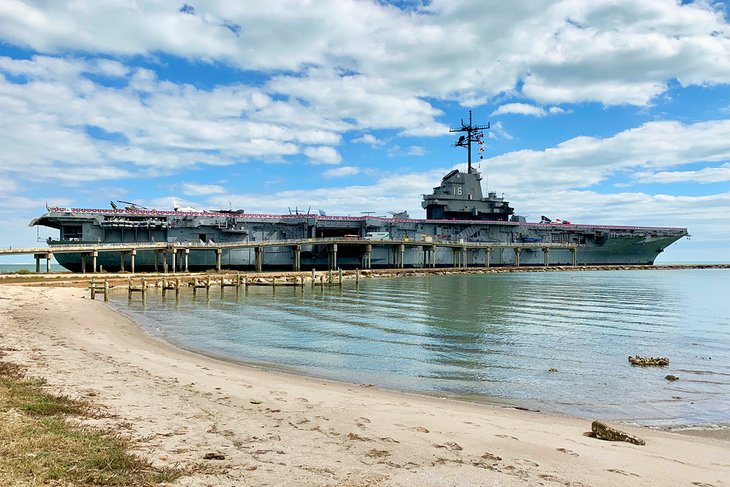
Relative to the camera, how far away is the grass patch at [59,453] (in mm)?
3984

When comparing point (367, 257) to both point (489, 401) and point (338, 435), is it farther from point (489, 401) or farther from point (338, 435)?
point (338, 435)

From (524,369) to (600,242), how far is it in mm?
68686

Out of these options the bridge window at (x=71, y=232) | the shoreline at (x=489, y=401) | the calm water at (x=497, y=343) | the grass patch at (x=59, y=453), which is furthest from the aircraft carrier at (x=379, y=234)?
the grass patch at (x=59, y=453)

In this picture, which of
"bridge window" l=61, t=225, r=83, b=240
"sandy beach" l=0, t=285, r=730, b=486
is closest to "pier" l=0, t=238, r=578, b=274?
"bridge window" l=61, t=225, r=83, b=240

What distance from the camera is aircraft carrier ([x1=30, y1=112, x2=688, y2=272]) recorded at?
4978 centimetres

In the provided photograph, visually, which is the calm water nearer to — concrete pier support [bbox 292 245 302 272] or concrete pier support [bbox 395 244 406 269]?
concrete pier support [bbox 292 245 302 272]

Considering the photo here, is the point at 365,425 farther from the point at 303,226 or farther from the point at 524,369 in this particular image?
the point at 303,226

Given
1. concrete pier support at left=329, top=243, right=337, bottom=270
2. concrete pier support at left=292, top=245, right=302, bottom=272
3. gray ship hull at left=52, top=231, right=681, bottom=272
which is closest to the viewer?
gray ship hull at left=52, top=231, right=681, bottom=272

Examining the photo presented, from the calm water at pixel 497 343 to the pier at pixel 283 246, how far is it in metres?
15.1

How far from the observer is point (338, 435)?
21.0ft

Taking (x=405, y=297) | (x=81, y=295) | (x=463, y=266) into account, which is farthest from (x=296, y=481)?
(x=463, y=266)

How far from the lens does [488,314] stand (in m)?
24.2

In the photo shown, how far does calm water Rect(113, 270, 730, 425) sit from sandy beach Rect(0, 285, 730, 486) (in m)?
1.77

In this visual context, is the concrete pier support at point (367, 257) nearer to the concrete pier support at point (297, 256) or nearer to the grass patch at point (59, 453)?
the concrete pier support at point (297, 256)
